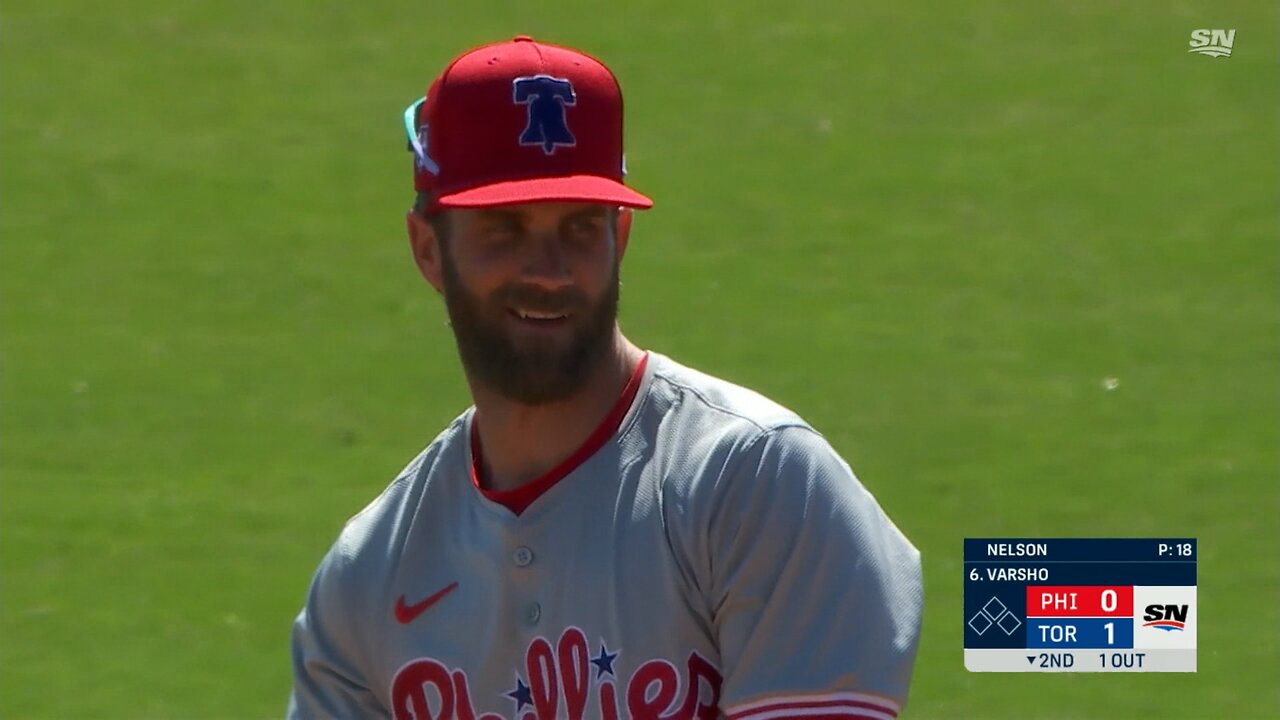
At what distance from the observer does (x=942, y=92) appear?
10336 mm

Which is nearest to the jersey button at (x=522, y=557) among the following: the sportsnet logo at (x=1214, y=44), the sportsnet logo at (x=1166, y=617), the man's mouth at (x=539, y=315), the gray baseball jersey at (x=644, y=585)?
the gray baseball jersey at (x=644, y=585)

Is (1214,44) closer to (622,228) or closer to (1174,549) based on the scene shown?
(1174,549)

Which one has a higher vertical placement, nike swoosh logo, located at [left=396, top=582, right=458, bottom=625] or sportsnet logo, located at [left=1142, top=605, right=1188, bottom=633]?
nike swoosh logo, located at [left=396, top=582, right=458, bottom=625]

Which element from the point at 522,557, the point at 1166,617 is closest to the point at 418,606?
the point at 522,557

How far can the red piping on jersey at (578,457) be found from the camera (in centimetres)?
254

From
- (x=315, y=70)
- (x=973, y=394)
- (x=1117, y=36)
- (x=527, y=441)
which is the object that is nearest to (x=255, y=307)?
(x=315, y=70)

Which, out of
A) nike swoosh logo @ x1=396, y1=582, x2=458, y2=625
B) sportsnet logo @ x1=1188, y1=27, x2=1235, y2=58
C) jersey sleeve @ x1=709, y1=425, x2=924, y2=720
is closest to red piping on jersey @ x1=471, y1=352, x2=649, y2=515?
nike swoosh logo @ x1=396, y1=582, x2=458, y2=625

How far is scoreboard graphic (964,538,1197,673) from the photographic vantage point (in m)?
6.24

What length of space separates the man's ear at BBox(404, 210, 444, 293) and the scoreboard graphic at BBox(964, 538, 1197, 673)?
3837 millimetres

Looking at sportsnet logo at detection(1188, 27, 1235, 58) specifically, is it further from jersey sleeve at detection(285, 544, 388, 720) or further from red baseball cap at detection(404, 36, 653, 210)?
jersey sleeve at detection(285, 544, 388, 720)

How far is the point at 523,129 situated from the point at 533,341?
0.85 feet

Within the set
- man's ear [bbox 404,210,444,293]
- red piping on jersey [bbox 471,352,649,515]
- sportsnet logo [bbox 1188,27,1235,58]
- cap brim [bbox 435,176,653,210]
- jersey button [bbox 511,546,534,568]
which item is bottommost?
jersey button [bbox 511,546,534,568]

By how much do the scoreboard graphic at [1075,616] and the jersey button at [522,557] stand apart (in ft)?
12.8

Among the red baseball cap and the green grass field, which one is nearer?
the red baseball cap
